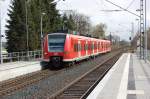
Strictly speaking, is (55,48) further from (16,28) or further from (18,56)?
(16,28)

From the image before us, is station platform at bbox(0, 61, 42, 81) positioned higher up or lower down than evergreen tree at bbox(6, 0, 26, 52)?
lower down

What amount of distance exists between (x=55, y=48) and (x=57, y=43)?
46 cm

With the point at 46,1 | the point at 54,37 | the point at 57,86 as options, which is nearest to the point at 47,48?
the point at 54,37

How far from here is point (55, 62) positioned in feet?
109

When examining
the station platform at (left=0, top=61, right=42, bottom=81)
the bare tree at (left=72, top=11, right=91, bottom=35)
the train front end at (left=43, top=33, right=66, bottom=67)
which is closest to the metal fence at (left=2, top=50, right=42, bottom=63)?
the train front end at (left=43, top=33, right=66, bottom=67)

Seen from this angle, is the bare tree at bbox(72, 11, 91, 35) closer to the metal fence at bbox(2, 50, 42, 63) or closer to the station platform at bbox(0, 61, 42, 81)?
the metal fence at bbox(2, 50, 42, 63)

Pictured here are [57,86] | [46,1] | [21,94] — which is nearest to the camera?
[21,94]

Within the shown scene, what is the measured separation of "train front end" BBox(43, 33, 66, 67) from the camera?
33.0 m

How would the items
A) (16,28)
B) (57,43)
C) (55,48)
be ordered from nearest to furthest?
(57,43), (55,48), (16,28)

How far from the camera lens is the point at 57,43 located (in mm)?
33062

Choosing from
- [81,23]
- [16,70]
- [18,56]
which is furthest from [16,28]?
[81,23]

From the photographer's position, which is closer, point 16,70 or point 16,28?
point 16,70

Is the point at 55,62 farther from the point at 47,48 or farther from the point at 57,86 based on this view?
the point at 57,86

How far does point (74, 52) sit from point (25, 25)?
70.0ft
